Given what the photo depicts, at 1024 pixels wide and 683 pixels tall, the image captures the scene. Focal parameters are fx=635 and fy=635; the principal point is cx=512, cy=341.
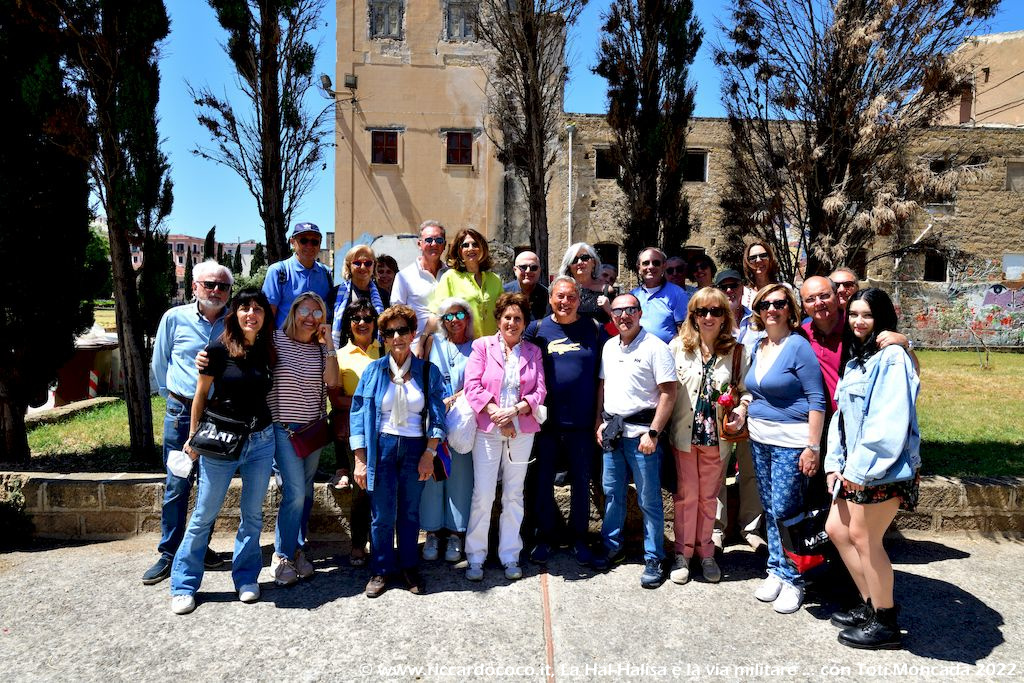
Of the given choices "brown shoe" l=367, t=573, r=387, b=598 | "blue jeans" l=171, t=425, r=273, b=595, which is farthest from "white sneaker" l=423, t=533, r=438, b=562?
"blue jeans" l=171, t=425, r=273, b=595

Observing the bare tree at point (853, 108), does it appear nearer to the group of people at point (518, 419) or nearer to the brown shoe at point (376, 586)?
the group of people at point (518, 419)

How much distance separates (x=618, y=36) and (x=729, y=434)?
357 inches

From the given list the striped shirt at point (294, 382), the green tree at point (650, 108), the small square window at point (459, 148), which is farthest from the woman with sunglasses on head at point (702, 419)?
the small square window at point (459, 148)

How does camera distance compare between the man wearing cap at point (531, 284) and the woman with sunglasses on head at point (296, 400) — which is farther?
the man wearing cap at point (531, 284)

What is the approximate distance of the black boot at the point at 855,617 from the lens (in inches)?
139

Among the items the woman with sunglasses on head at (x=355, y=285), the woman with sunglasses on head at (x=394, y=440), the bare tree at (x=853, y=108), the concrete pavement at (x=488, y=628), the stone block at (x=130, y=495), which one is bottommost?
the concrete pavement at (x=488, y=628)

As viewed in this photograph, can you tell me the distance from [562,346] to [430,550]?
174 cm

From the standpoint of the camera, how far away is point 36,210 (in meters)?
6.09

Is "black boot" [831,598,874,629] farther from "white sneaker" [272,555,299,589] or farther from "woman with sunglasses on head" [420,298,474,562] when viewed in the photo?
"white sneaker" [272,555,299,589]

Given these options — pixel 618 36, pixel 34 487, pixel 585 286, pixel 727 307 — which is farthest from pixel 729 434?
pixel 618 36

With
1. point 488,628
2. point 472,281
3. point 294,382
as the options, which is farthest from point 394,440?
point 472,281

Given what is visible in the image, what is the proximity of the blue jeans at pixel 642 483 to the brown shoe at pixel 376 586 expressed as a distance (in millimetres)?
1590

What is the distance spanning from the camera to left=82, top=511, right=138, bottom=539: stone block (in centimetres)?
484

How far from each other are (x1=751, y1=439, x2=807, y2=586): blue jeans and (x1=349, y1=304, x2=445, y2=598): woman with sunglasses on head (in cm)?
205
